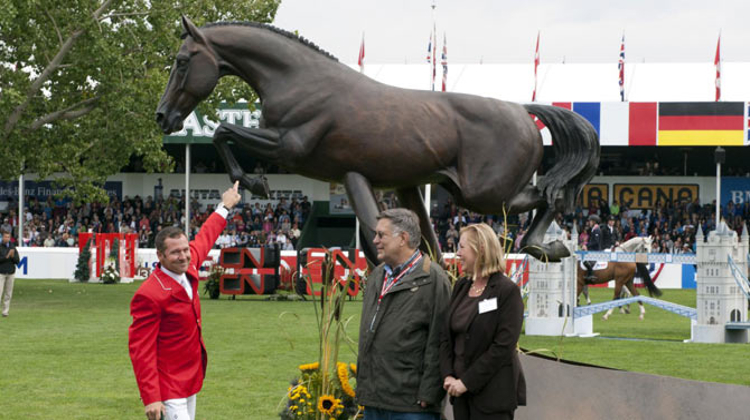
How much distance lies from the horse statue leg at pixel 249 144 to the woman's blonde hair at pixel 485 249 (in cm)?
117

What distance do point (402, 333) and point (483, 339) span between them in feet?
1.12

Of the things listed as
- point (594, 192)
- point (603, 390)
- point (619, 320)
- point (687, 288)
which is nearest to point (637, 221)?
point (594, 192)

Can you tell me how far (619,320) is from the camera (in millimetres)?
17609

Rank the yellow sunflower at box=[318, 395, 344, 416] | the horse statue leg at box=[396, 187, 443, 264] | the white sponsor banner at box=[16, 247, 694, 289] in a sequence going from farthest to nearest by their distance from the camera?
the white sponsor banner at box=[16, 247, 694, 289]
the horse statue leg at box=[396, 187, 443, 264]
the yellow sunflower at box=[318, 395, 344, 416]

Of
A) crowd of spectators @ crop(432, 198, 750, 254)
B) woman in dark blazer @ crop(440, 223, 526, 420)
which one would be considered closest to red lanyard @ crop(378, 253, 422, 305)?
woman in dark blazer @ crop(440, 223, 526, 420)

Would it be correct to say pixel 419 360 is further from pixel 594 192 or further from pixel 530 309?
pixel 594 192

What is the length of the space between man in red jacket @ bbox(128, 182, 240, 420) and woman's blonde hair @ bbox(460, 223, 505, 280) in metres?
1.27

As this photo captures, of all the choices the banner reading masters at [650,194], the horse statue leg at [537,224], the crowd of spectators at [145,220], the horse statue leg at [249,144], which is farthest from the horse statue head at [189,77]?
the banner reading masters at [650,194]

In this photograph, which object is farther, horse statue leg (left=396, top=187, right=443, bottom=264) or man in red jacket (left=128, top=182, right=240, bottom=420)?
horse statue leg (left=396, top=187, right=443, bottom=264)

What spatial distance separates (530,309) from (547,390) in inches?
376

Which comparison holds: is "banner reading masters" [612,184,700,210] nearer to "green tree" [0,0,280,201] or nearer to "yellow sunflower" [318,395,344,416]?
"green tree" [0,0,280,201]

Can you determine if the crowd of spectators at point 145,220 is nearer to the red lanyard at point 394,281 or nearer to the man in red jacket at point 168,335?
the man in red jacket at point 168,335

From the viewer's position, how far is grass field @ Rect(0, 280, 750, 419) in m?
8.68

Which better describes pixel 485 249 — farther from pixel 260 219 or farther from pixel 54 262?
pixel 260 219
